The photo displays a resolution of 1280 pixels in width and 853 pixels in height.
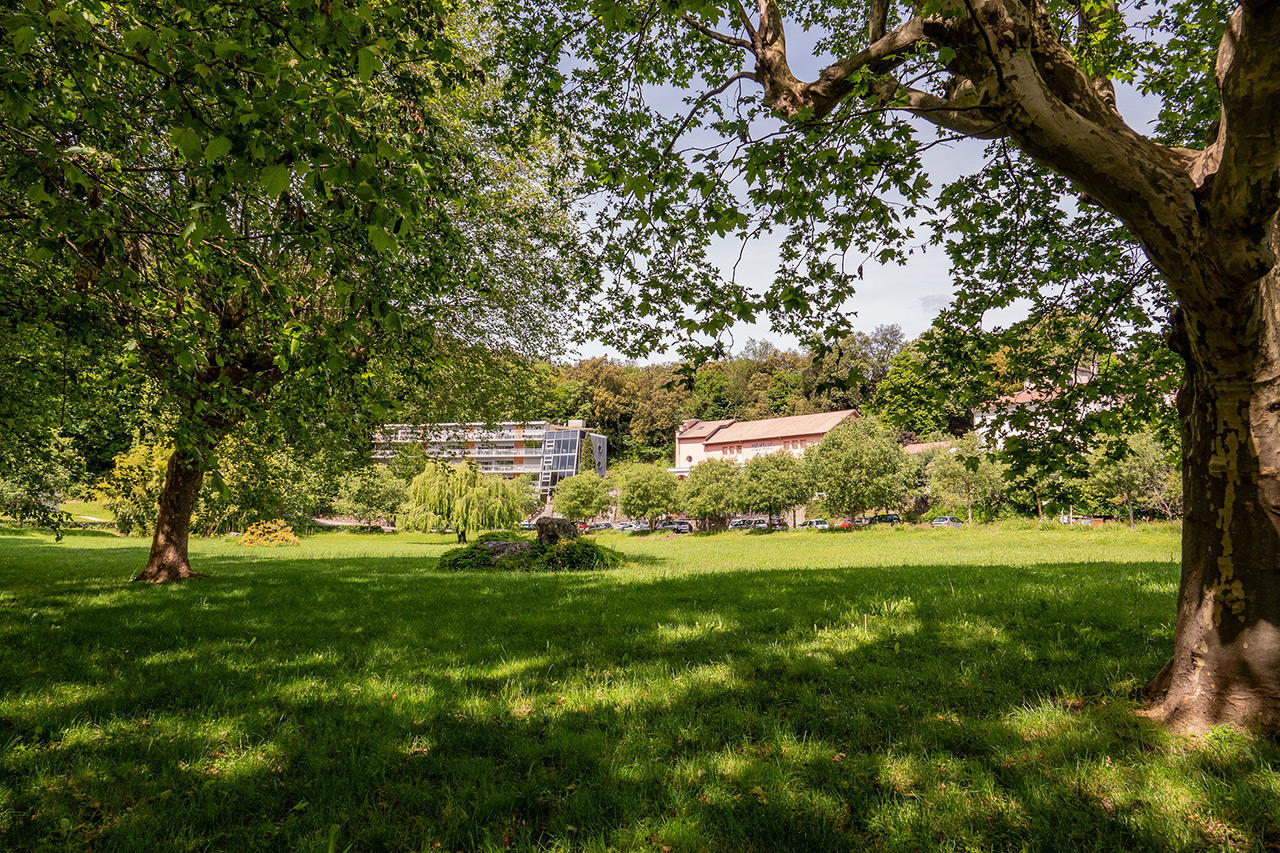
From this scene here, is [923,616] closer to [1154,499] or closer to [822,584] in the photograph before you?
[822,584]

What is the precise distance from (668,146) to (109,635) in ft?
27.8

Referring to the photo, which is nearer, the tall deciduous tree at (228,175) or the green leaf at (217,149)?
the green leaf at (217,149)

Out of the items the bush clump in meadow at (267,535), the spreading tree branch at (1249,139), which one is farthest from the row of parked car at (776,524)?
the spreading tree branch at (1249,139)

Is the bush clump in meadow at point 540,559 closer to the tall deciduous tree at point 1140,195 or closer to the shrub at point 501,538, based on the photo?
the shrub at point 501,538

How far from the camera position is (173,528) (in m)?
12.6

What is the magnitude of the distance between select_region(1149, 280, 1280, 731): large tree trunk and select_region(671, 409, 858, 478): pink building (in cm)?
6400

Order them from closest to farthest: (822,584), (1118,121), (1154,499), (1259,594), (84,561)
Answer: (1259,594)
(1118,121)
(822,584)
(84,561)
(1154,499)

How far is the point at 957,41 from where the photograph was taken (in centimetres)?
396

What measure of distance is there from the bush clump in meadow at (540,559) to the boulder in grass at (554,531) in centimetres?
36

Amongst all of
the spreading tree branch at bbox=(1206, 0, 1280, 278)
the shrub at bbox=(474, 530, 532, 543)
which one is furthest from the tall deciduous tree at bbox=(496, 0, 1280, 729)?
the shrub at bbox=(474, 530, 532, 543)

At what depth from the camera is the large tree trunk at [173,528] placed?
12.4 meters

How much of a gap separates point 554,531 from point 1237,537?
16.0m

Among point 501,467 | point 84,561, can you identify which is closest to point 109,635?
point 84,561

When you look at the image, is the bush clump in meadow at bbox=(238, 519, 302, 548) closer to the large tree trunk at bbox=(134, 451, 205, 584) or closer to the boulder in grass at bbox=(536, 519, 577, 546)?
the large tree trunk at bbox=(134, 451, 205, 584)
